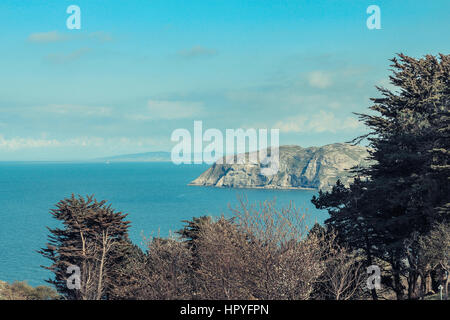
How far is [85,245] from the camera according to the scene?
27938mm

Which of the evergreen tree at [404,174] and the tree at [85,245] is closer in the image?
the evergreen tree at [404,174]

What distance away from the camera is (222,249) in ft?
53.3

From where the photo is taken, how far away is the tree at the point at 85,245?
26688 millimetres

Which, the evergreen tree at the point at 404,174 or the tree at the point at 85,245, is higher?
the evergreen tree at the point at 404,174

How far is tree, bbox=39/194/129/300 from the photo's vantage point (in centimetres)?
Answer: 2669

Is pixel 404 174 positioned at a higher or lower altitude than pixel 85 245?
higher

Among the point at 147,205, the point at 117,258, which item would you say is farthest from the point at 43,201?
the point at 117,258

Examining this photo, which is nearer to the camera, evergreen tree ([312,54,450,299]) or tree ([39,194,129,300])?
evergreen tree ([312,54,450,299])

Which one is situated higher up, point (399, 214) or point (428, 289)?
point (399, 214)

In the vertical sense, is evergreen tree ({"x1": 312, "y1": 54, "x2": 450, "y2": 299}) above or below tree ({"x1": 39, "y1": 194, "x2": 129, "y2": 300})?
above

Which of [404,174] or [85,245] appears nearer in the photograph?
[404,174]
